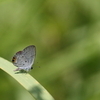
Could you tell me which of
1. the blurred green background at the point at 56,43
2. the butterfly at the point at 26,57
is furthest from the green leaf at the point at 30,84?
the blurred green background at the point at 56,43

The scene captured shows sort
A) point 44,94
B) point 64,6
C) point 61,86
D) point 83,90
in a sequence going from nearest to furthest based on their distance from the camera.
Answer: point 44,94, point 83,90, point 61,86, point 64,6

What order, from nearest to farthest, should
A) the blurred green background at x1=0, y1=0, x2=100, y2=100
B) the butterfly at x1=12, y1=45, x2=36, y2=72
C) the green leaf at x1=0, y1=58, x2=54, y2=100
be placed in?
the green leaf at x1=0, y1=58, x2=54, y2=100 → the butterfly at x1=12, y1=45, x2=36, y2=72 → the blurred green background at x1=0, y1=0, x2=100, y2=100

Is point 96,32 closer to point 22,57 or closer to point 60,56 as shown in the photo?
point 60,56

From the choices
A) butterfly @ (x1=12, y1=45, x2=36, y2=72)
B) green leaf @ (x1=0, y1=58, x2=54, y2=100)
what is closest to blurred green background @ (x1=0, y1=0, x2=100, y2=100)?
butterfly @ (x1=12, y1=45, x2=36, y2=72)

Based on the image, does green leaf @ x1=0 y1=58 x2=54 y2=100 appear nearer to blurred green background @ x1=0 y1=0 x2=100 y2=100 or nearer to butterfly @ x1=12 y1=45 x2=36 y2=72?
butterfly @ x1=12 y1=45 x2=36 y2=72

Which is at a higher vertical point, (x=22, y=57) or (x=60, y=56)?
(x=60, y=56)

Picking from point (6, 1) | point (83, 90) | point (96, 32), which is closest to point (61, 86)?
point (83, 90)

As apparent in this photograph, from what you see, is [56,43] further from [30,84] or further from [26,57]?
[30,84]
